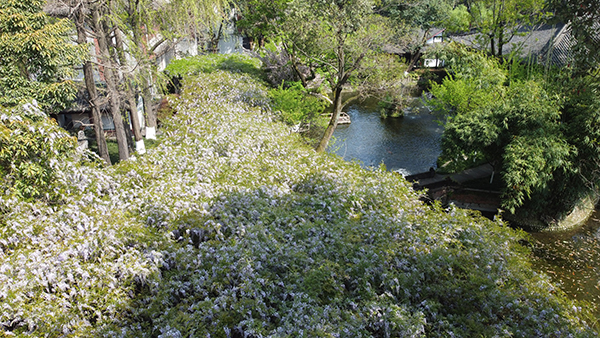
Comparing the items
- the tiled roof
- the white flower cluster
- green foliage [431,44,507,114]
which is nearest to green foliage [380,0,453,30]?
the tiled roof

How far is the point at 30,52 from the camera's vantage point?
1092cm

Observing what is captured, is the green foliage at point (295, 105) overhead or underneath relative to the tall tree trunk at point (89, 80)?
underneath

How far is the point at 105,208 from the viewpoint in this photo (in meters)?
6.33

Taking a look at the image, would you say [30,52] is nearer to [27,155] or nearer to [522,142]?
[27,155]

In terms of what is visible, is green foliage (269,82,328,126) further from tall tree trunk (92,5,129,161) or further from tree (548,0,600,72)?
tree (548,0,600,72)

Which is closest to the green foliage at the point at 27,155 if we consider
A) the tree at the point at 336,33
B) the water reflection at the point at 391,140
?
the tree at the point at 336,33

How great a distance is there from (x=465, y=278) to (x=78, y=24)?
1200cm

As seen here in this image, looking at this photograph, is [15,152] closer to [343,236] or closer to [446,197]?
[343,236]

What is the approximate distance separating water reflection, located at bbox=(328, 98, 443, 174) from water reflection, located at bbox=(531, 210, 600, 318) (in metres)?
8.51

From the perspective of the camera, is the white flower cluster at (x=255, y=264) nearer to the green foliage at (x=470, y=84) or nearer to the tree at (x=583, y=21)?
the tree at (x=583, y=21)

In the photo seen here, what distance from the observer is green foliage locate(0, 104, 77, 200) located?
20.5ft

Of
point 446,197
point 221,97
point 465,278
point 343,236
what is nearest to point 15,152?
point 343,236

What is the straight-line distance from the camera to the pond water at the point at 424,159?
46.6ft

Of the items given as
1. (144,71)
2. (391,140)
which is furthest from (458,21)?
(144,71)
